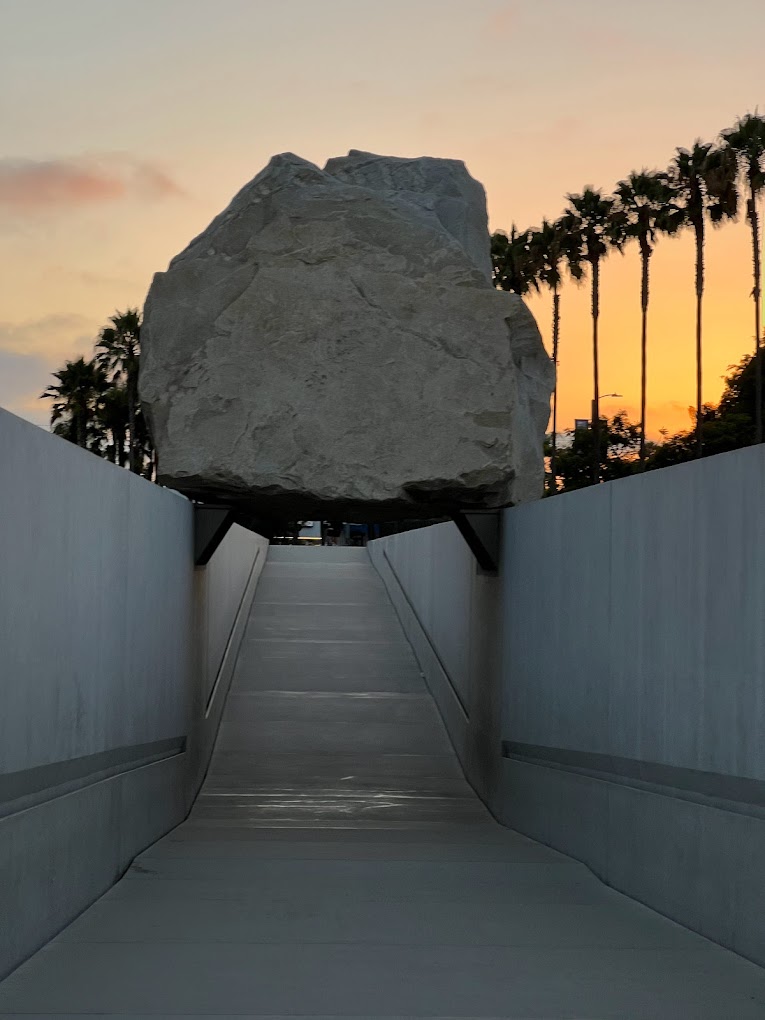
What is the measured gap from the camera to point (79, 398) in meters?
54.0

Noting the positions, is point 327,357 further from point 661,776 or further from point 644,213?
point 644,213

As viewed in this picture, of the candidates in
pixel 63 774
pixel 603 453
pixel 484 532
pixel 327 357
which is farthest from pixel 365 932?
pixel 603 453

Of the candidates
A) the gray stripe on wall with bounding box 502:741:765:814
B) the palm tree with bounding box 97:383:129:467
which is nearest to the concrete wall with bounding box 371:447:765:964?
the gray stripe on wall with bounding box 502:741:765:814

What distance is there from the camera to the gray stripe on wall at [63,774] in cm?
571

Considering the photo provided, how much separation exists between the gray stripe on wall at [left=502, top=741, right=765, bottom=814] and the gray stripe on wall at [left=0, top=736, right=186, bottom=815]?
3038 mm

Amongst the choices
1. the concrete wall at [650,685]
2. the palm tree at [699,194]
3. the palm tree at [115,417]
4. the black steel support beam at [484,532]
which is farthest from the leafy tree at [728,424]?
the concrete wall at [650,685]

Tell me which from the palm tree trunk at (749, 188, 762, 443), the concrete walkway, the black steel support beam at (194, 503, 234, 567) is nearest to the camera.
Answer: the concrete walkway

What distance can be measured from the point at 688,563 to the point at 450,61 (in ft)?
24.0

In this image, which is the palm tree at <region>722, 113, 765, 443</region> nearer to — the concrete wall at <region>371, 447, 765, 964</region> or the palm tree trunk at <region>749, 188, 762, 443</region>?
the palm tree trunk at <region>749, 188, 762, 443</region>

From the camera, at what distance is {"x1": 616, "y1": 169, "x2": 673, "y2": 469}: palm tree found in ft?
134

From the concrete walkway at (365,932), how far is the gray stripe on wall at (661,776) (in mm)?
674

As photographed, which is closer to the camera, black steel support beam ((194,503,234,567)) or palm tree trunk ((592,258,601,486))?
black steel support beam ((194,503,234,567))

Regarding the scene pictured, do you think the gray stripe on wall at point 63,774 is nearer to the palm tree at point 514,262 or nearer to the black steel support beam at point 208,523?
the black steel support beam at point 208,523

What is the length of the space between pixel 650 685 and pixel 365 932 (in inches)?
86.9
